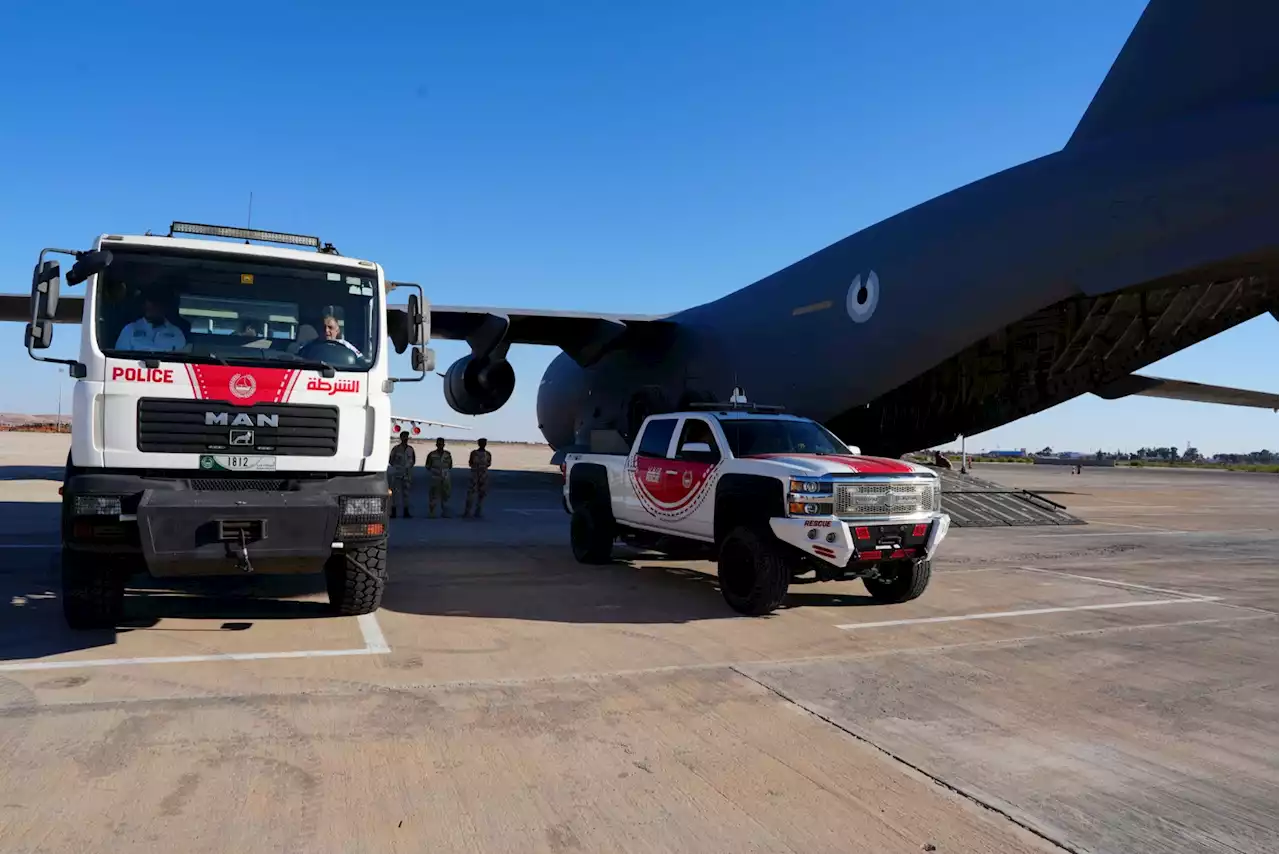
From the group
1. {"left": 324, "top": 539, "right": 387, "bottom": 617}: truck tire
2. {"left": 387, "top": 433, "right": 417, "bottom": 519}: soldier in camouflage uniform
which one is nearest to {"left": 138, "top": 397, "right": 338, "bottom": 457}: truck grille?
{"left": 324, "top": 539, "right": 387, "bottom": 617}: truck tire

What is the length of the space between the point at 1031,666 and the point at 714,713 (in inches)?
108

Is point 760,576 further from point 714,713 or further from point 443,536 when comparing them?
point 443,536

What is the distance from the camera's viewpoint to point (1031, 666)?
6434 millimetres

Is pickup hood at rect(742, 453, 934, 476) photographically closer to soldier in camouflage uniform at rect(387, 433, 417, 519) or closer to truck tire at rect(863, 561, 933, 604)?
truck tire at rect(863, 561, 933, 604)

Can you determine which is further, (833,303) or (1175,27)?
(833,303)

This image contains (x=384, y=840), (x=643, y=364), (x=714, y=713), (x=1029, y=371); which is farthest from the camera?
(x=643, y=364)

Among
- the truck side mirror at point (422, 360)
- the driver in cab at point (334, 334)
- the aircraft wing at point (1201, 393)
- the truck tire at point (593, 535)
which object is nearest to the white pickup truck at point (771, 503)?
the truck tire at point (593, 535)

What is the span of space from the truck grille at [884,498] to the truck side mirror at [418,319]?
12.5 feet

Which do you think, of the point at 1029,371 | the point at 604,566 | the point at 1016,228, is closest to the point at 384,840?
the point at 604,566

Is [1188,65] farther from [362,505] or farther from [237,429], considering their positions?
[237,429]

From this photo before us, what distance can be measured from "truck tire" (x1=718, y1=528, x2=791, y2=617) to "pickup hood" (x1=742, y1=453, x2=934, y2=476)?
2.31ft

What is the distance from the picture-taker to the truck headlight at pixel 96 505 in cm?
600

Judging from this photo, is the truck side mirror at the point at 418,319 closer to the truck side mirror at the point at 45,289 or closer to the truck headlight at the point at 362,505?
the truck headlight at the point at 362,505

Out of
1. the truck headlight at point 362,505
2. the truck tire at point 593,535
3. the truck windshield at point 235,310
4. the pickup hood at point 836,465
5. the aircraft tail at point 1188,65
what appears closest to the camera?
the truck windshield at point 235,310
